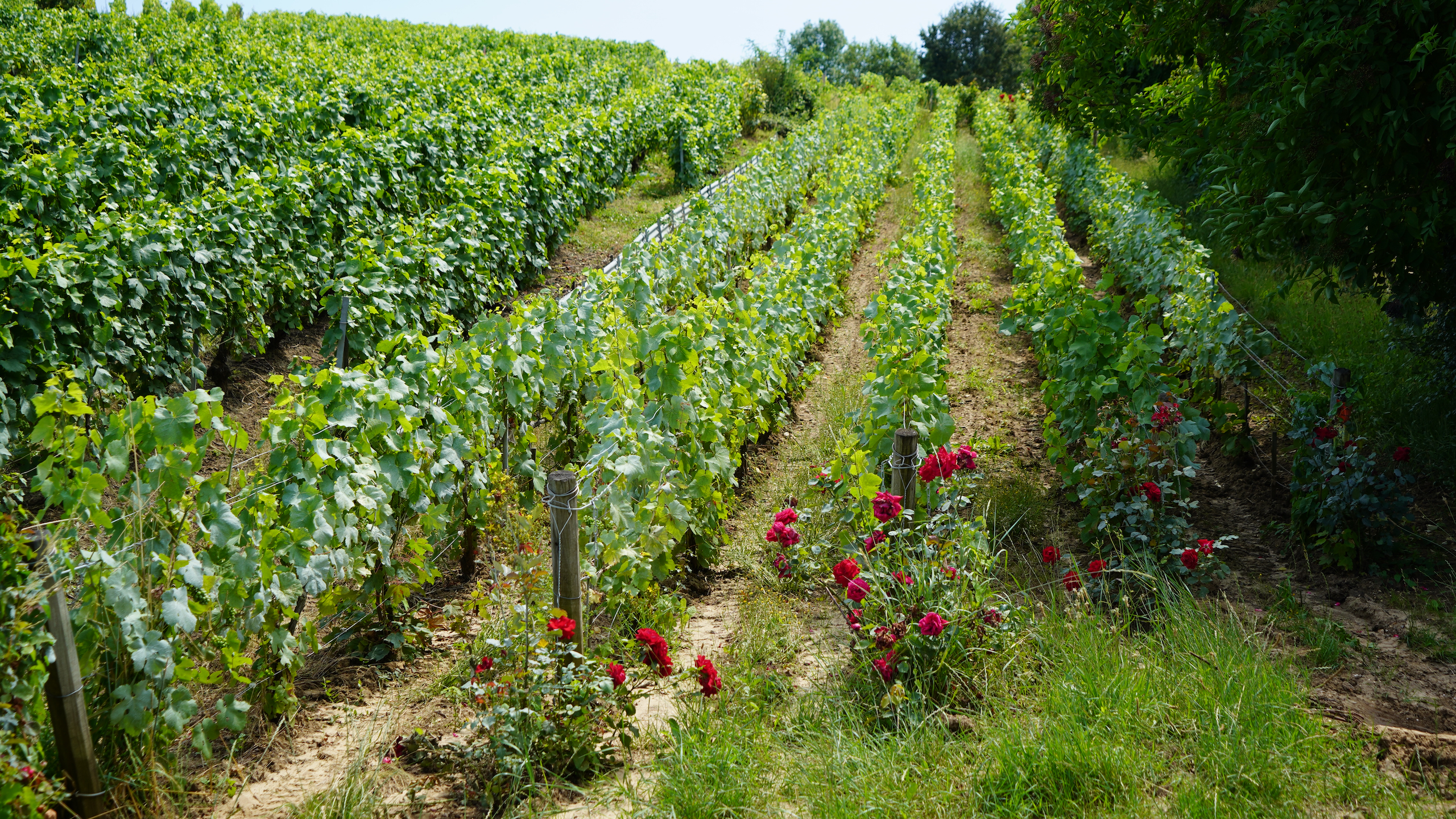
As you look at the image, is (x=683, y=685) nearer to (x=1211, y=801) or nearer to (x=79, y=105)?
(x=1211, y=801)

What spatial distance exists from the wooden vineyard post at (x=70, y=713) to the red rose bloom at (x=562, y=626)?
1.40 meters

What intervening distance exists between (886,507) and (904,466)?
0.41m

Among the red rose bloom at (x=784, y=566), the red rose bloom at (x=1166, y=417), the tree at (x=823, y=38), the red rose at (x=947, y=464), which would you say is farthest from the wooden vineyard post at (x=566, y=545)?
the tree at (x=823, y=38)

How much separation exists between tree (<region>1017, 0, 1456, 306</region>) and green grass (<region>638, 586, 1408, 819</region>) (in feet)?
9.37

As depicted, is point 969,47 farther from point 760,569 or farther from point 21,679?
point 21,679

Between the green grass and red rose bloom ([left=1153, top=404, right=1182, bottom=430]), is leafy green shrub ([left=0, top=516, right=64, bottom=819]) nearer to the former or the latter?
the green grass

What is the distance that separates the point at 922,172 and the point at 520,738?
42.4 feet

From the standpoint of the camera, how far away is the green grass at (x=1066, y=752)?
2701 mm

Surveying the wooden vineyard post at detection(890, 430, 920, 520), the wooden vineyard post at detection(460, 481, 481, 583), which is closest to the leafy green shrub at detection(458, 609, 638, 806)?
the wooden vineyard post at detection(460, 481, 481, 583)

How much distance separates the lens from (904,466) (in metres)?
4.13

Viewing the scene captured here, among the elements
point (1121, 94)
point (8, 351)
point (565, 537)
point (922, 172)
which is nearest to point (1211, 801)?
point (565, 537)

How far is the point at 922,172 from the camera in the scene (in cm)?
1434

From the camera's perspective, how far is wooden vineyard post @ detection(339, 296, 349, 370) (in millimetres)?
6629

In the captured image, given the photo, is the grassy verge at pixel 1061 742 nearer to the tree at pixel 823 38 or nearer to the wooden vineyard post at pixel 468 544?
the wooden vineyard post at pixel 468 544
